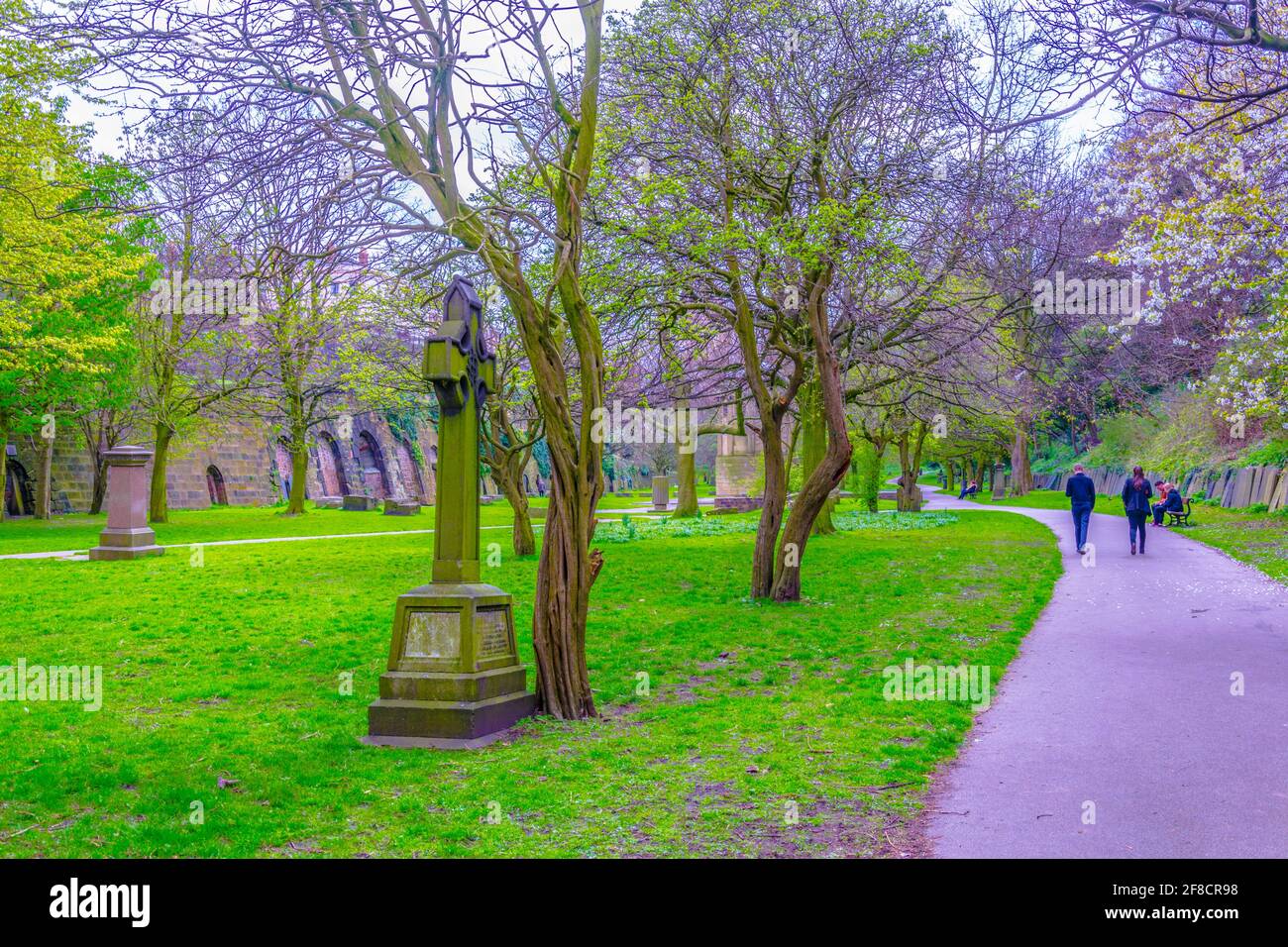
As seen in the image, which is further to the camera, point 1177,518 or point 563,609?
point 1177,518

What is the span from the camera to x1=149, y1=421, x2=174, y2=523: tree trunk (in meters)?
31.2

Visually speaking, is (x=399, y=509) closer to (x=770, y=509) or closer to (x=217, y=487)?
(x=217, y=487)

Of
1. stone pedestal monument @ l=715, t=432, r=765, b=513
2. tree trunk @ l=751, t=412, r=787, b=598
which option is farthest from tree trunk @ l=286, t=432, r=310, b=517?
tree trunk @ l=751, t=412, r=787, b=598

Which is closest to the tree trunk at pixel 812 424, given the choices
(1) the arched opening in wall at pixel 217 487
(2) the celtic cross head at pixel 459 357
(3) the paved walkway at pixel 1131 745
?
(3) the paved walkway at pixel 1131 745

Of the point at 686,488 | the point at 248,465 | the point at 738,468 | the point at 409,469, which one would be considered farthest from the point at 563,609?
the point at 409,469

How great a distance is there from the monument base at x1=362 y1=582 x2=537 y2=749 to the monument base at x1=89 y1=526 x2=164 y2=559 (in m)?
14.8

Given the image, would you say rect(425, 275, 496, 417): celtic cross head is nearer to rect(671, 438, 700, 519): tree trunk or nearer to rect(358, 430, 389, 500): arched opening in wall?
rect(671, 438, 700, 519): tree trunk

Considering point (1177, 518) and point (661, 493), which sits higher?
point (661, 493)

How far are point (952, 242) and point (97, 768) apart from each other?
38.1 ft

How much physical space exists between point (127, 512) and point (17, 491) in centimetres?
2003

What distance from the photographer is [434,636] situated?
23.7 ft

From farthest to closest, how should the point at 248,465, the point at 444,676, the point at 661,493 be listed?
the point at 248,465 → the point at 661,493 → the point at 444,676
